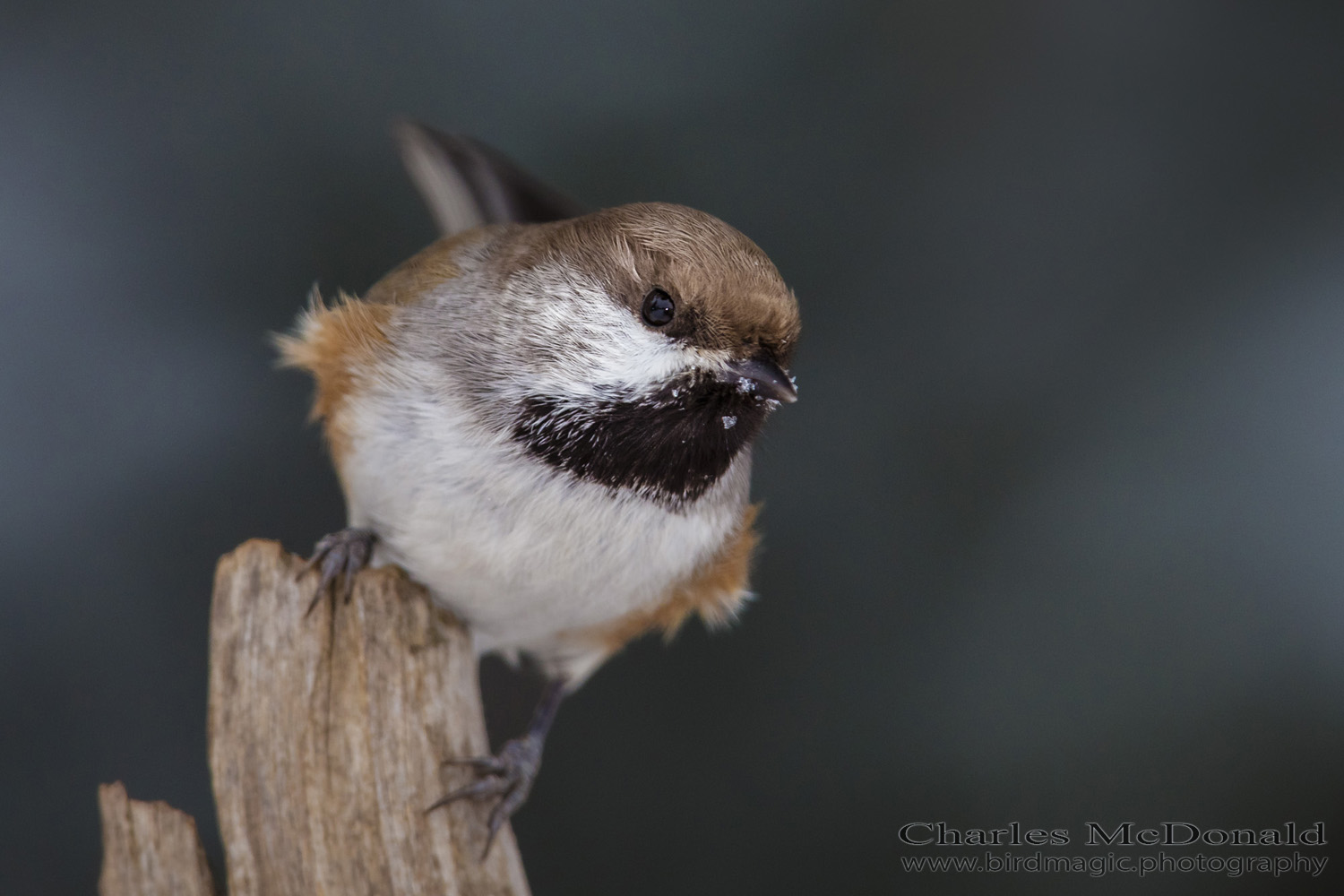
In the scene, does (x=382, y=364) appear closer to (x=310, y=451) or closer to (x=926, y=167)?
(x=310, y=451)

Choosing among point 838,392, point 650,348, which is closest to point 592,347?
point 650,348

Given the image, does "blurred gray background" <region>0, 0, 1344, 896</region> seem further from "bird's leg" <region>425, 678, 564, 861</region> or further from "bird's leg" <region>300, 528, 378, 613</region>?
"bird's leg" <region>300, 528, 378, 613</region>

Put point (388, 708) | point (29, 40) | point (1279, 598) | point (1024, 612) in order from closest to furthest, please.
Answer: point (388, 708)
point (29, 40)
point (1279, 598)
point (1024, 612)

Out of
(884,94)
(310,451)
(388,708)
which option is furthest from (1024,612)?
(310,451)

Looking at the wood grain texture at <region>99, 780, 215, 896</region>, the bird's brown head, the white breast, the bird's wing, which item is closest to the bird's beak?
the bird's brown head

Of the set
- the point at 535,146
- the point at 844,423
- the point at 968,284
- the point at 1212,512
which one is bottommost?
the point at 1212,512

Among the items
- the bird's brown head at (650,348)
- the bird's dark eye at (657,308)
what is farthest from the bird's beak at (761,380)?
the bird's dark eye at (657,308)
